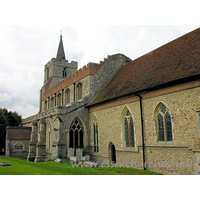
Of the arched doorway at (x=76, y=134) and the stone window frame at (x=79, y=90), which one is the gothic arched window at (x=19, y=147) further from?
the arched doorway at (x=76, y=134)

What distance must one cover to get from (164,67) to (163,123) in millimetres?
4298

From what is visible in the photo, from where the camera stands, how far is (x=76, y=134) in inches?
782

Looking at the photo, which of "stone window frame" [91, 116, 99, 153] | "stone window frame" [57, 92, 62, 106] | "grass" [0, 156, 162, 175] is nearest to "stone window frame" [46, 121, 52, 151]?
"stone window frame" [91, 116, 99, 153]

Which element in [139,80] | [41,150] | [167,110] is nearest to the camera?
[167,110]

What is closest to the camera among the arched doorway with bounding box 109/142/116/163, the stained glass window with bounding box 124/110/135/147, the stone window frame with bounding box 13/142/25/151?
Result: the stained glass window with bounding box 124/110/135/147

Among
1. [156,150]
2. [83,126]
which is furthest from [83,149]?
[156,150]

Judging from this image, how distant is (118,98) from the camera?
54.3 feet

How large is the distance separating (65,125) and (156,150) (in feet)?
31.6

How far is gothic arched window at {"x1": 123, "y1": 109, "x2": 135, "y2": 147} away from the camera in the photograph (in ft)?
50.3

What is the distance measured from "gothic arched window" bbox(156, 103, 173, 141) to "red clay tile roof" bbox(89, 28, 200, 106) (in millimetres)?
1637

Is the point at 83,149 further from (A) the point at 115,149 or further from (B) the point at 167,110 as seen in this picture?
(B) the point at 167,110

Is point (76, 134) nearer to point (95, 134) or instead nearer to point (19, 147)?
point (95, 134)

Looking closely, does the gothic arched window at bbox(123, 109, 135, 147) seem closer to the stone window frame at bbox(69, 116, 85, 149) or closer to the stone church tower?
the stone church tower

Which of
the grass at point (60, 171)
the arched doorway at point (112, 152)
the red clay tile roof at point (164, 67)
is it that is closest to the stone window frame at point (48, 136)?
the red clay tile roof at point (164, 67)
